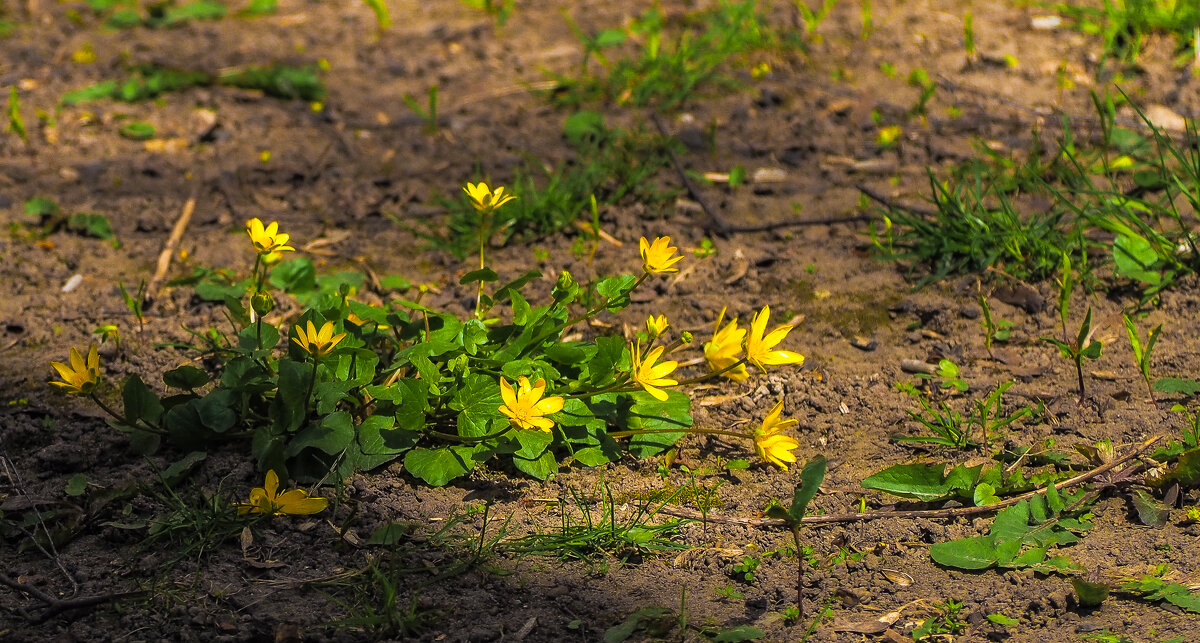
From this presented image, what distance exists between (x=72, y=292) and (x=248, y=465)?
121cm

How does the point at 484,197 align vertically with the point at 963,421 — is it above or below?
above

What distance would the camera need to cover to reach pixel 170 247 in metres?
3.24

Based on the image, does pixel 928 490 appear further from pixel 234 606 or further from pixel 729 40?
pixel 729 40

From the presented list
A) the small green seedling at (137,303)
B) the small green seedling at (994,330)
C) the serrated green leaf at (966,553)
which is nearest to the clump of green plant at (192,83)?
the small green seedling at (137,303)

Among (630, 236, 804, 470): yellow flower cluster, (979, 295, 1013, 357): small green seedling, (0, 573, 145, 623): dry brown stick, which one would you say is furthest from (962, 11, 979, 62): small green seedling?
(0, 573, 145, 623): dry brown stick

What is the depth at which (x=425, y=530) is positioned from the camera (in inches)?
80.7

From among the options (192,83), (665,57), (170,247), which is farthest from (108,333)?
(665,57)

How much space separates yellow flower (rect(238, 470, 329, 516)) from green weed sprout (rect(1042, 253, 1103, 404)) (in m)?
1.66

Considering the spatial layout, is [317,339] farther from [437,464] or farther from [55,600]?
[55,600]

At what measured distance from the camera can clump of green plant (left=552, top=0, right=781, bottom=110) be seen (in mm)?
3957

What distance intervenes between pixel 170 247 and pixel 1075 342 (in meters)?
2.66

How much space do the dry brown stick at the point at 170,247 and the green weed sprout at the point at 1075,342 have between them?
2.47 metres

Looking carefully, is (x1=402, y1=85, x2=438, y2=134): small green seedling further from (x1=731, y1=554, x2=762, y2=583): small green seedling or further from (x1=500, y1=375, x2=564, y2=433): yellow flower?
(x1=731, y1=554, x2=762, y2=583): small green seedling

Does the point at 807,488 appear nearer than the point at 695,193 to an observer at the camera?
Yes
